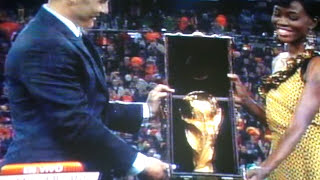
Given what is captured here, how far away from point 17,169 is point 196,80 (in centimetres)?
44

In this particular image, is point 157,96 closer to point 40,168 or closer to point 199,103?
point 199,103

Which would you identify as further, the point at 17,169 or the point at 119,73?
the point at 119,73

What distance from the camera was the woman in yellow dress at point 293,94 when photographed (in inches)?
42.8

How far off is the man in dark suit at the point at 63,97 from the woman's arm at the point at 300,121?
200mm

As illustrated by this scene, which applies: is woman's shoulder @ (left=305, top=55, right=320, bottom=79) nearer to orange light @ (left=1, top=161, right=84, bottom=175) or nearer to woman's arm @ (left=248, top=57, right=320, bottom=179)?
woman's arm @ (left=248, top=57, right=320, bottom=179)

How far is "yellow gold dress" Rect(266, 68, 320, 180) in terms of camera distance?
1.15 m

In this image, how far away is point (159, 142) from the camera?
69.7 inches

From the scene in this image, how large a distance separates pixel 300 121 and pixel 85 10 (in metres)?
0.44

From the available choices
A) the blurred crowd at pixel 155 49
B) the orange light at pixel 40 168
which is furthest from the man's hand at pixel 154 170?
the blurred crowd at pixel 155 49

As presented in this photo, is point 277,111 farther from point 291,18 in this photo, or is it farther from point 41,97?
point 41,97

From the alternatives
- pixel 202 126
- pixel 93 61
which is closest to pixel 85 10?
pixel 93 61

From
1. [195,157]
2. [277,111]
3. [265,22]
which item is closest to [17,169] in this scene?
[195,157]

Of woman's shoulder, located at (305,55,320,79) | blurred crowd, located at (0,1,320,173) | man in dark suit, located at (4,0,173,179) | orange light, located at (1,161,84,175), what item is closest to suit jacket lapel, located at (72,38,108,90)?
man in dark suit, located at (4,0,173,179)

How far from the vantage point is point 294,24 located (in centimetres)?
116
